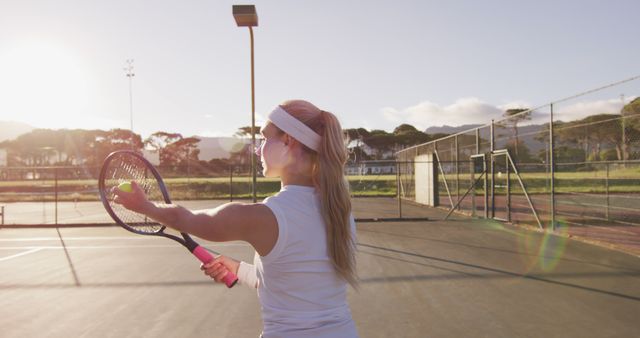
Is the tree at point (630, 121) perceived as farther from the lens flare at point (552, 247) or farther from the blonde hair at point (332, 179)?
the blonde hair at point (332, 179)

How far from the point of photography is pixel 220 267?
218 centimetres

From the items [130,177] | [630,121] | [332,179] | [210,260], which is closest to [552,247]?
[630,121]

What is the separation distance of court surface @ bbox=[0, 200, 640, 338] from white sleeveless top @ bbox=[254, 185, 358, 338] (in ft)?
6.76

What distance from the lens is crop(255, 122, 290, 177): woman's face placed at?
167cm

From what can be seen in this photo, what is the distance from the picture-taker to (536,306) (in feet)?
18.7

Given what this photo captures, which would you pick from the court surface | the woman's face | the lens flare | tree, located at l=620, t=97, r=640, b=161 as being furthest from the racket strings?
tree, located at l=620, t=97, r=640, b=161

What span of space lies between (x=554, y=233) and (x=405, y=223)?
426 cm

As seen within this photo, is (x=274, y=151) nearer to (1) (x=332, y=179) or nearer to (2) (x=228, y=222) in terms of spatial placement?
(1) (x=332, y=179)

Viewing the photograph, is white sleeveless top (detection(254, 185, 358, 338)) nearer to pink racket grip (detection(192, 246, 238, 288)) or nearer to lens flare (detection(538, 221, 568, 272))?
pink racket grip (detection(192, 246, 238, 288))

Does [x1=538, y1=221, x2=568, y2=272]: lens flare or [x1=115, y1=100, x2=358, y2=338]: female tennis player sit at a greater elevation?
[x1=115, y1=100, x2=358, y2=338]: female tennis player

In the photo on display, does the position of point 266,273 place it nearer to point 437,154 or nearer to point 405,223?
point 405,223

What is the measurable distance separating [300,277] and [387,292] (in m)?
4.98

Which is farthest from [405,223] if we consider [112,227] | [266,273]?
[266,273]

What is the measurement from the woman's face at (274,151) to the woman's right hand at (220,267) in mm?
640
